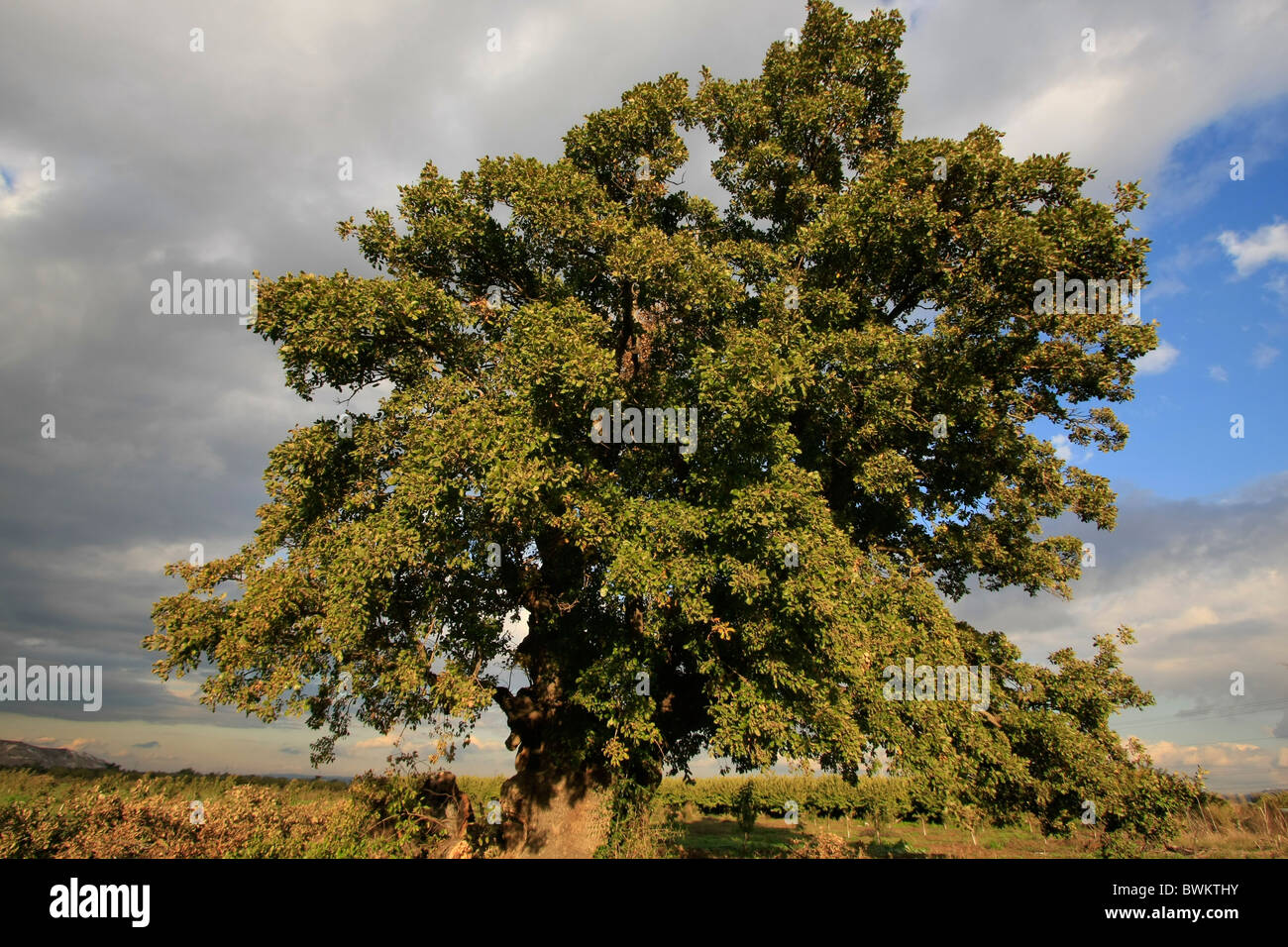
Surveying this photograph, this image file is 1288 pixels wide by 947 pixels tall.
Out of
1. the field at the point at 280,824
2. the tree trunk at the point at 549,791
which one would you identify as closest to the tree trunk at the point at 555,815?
the tree trunk at the point at 549,791

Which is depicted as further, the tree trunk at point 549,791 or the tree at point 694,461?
the tree trunk at point 549,791

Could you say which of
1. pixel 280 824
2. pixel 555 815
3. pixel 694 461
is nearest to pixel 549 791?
pixel 555 815

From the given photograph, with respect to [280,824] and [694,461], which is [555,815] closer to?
[280,824]

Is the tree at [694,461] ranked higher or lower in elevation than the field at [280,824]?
higher

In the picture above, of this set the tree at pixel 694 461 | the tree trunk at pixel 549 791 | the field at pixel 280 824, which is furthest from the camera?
the tree trunk at pixel 549 791

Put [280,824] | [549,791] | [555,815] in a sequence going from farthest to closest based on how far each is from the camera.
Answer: [549,791], [555,815], [280,824]

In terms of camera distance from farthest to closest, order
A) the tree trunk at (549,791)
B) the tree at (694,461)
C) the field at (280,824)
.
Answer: the tree trunk at (549,791) → the tree at (694,461) → the field at (280,824)

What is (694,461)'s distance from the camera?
47.5ft

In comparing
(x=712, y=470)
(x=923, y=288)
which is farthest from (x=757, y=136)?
(x=712, y=470)

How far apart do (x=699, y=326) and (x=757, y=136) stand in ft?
23.8

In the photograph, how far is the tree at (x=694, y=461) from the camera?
12.6 m

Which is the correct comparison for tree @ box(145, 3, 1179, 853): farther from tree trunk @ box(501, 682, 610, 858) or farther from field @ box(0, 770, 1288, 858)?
field @ box(0, 770, 1288, 858)

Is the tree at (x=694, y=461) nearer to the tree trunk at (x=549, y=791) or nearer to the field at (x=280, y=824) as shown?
the tree trunk at (x=549, y=791)

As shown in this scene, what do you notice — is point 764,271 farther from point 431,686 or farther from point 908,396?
point 431,686
